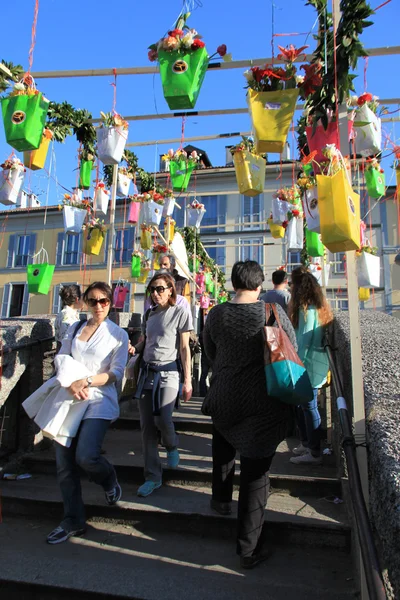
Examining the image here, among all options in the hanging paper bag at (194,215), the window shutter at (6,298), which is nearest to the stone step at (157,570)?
the hanging paper bag at (194,215)

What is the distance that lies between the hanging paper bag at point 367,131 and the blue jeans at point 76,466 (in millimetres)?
3697

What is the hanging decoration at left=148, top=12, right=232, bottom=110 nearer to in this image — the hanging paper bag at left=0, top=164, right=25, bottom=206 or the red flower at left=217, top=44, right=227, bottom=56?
the red flower at left=217, top=44, right=227, bottom=56

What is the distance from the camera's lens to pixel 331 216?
2.43 m

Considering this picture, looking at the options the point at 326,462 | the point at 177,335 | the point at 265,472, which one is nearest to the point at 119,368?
the point at 177,335

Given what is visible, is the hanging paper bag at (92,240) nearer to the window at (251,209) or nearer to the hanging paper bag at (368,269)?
the hanging paper bag at (368,269)

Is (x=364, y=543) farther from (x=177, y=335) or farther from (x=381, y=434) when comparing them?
(x=177, y=335)

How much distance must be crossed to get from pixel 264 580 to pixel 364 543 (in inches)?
41.0

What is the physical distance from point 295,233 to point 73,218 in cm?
378

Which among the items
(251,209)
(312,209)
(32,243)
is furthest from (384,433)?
(32,243)

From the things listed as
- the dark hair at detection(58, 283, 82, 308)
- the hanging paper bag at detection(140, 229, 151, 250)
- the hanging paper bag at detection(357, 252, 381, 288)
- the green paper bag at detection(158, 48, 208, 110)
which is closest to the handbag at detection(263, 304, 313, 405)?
the green paper bag at detection(158, 48, 208, 110)

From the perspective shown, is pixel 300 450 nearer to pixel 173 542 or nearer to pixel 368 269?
pixel 173 542

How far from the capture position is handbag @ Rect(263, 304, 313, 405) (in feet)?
7.61

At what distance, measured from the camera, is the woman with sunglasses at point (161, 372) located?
133 inches

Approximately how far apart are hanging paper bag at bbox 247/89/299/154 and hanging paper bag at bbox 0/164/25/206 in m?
3.39
